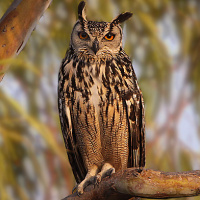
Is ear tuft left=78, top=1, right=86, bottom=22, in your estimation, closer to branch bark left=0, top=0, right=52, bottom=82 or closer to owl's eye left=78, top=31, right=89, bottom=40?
owl's eye left=78, top=31, right=89, bottom=40

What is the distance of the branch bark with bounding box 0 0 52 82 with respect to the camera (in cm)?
191

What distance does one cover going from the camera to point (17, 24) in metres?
1.97

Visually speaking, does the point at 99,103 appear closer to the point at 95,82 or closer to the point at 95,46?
the point at 95,82

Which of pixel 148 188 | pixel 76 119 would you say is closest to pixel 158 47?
pixel 76 119

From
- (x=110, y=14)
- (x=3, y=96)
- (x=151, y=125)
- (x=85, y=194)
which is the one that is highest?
(x=110, y=14)

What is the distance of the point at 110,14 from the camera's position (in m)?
2.46

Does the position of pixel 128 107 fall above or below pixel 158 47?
below

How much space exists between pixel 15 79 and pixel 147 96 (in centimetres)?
78

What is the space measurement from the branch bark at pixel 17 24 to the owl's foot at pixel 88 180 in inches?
27.0

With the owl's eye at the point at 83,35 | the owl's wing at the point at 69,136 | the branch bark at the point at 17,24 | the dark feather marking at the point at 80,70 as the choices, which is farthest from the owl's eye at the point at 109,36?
the branch bark at the point at 17,24

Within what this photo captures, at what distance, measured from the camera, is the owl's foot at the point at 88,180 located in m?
2.03

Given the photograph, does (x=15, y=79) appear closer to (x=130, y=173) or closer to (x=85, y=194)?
(x=85, y=194)

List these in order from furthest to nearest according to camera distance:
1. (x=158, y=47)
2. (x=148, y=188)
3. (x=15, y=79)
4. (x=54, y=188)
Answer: (x=158, y=47)
(x=15, y=79)
(x=54, y=188)
(x=148, y=188)

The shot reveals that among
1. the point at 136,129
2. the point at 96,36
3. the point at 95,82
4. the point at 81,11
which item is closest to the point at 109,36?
the point at 96,36
